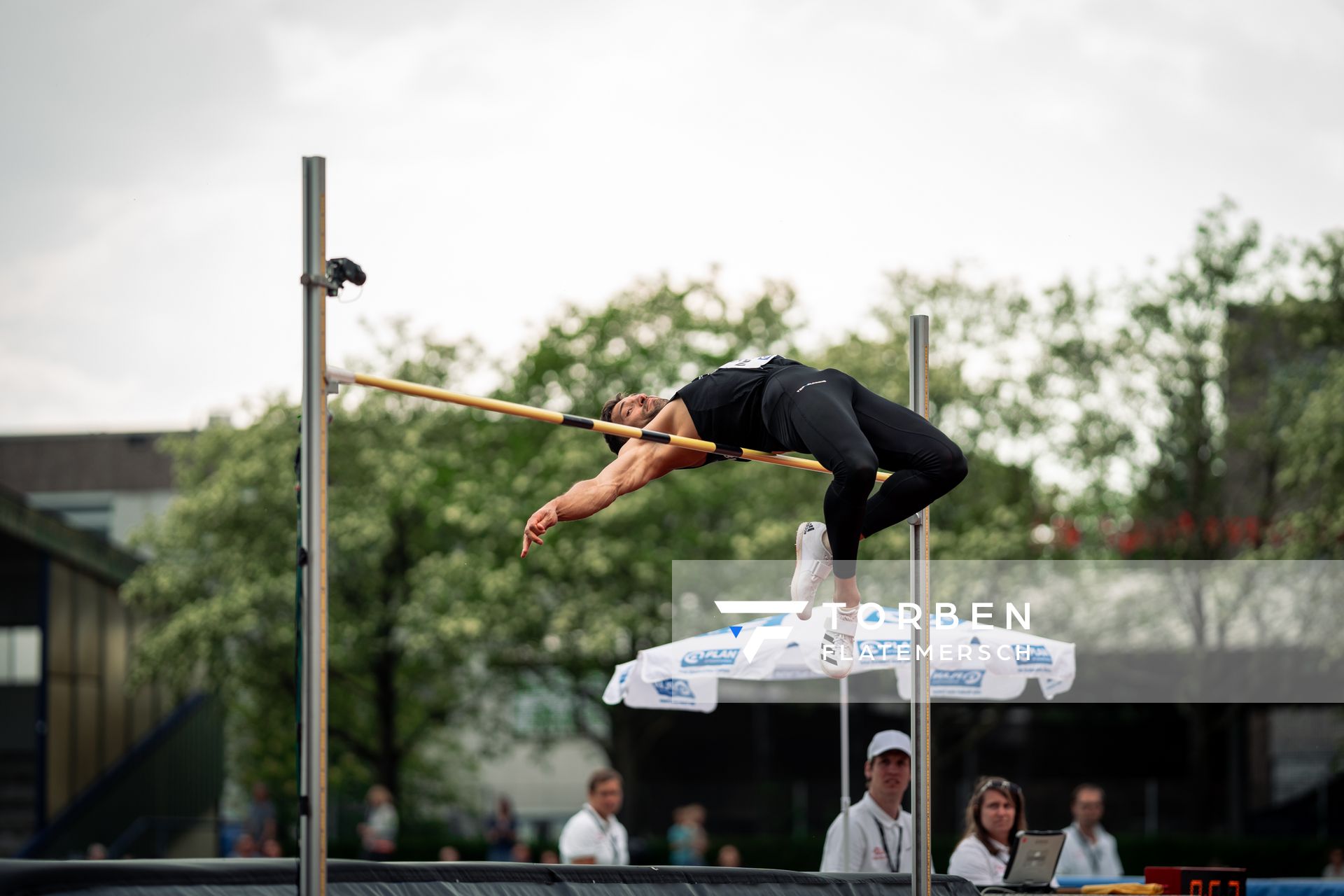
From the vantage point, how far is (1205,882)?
7.86 m

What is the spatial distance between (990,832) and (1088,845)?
2.56 meters

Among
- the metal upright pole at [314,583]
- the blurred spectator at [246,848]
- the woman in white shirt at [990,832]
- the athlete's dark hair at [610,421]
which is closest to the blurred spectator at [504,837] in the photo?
the blurred spectator at [246,848]

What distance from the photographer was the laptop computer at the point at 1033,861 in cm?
762

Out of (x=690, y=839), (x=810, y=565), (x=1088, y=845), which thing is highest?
(x=810, y=565)

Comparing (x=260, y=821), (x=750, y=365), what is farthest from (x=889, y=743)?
(x=260, y=821)

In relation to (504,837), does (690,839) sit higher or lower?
higher

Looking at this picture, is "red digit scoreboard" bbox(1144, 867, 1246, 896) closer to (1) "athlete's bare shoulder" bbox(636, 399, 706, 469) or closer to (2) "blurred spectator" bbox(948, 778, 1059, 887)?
(2) "blurred spectator" bbox(948, 778, 1059, 887)

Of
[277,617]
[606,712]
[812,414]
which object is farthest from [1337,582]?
[812,414]

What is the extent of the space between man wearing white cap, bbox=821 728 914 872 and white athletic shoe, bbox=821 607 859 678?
1.89 m

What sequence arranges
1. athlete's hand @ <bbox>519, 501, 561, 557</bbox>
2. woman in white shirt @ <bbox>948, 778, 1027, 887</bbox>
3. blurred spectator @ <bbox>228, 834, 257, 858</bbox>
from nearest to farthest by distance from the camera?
athlete's hand @ <bbox>519, 501, 561, 557</bbox>, woman in white shirt @ <bbox>948, 778, 1027, 887</bbox>, blurred spectator @ <bbox>228, 834, 257, 858</bbox>

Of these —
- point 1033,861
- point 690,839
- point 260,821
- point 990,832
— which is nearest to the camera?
point 1033,861

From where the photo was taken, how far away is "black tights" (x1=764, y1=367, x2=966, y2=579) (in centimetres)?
574

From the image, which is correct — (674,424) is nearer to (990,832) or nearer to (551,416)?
(551,416)

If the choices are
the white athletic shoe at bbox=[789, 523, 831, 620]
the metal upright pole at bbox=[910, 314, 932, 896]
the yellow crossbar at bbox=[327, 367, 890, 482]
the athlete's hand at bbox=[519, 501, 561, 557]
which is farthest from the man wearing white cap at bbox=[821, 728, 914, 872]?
the athlete's hand at bbox=[519, 501, 561, 557]
